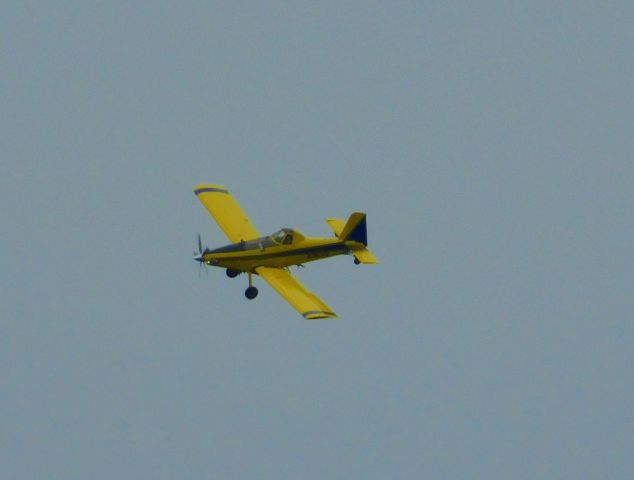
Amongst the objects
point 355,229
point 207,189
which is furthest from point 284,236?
point 207,189

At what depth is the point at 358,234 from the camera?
130ft

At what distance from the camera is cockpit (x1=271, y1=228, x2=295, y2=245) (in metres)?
37.9

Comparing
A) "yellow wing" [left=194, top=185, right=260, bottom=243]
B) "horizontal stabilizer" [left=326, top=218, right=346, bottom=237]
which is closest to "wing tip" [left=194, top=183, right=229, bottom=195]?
"yellow wing" [left=194, top=185, right=260, bottom=243]

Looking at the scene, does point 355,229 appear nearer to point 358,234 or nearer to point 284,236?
point 358,234

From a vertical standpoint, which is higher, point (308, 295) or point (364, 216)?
point (364, 216)

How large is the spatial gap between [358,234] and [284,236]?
2858 mm

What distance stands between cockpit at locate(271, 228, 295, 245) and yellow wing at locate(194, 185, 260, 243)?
160cm

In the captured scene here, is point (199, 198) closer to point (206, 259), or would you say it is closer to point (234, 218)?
point (234, 218)

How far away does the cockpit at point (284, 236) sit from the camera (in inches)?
1491

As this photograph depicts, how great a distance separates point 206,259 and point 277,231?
98.6 inches

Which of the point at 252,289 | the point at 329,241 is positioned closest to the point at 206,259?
the point at 252,289

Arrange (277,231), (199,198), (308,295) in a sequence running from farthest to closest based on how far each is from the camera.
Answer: (199,198) → (277,231) → (308,295)

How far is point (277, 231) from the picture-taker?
38.1 m

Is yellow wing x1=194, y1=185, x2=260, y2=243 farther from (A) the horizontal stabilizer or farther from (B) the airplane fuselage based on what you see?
(A) the horizontal stabilizer
